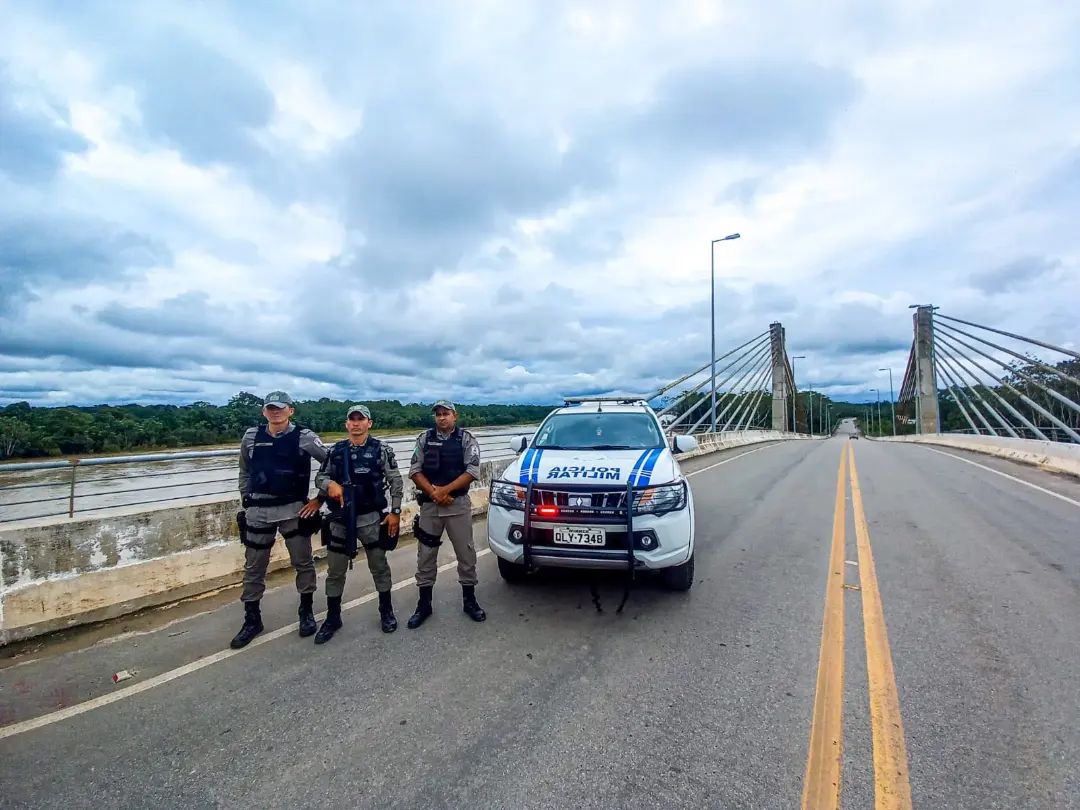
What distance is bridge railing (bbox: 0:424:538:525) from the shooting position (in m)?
4.32

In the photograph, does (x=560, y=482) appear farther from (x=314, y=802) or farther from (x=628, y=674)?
(x=314, y=802)

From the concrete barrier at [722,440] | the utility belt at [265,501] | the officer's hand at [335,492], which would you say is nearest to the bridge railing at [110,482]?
the officer's hand at [335,492]

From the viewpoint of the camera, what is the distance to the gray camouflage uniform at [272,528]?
4047mm

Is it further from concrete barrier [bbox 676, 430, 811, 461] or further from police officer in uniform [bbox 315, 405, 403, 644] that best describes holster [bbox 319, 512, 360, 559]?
concrete barrier [bbox 676, 430, 811, 461]

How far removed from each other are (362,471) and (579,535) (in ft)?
5.77

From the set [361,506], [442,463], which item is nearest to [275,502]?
[361,506]

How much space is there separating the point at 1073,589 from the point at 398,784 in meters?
5.78

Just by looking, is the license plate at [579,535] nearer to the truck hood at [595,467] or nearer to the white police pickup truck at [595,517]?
the white police pickup truck at [595,517]

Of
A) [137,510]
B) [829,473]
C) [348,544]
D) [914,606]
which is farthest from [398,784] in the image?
[829,473]

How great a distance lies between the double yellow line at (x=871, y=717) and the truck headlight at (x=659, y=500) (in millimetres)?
1352

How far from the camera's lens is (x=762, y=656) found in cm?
352

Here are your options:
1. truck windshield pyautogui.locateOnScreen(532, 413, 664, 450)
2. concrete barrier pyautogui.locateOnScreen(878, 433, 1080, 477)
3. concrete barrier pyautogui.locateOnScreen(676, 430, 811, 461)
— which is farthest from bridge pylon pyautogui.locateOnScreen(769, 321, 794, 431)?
truck windshield pyautogui.locateOnScreen(532, 413, 664, 450)

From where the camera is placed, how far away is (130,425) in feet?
20.3

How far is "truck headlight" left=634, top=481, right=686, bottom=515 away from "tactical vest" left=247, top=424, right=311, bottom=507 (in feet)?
8.72
